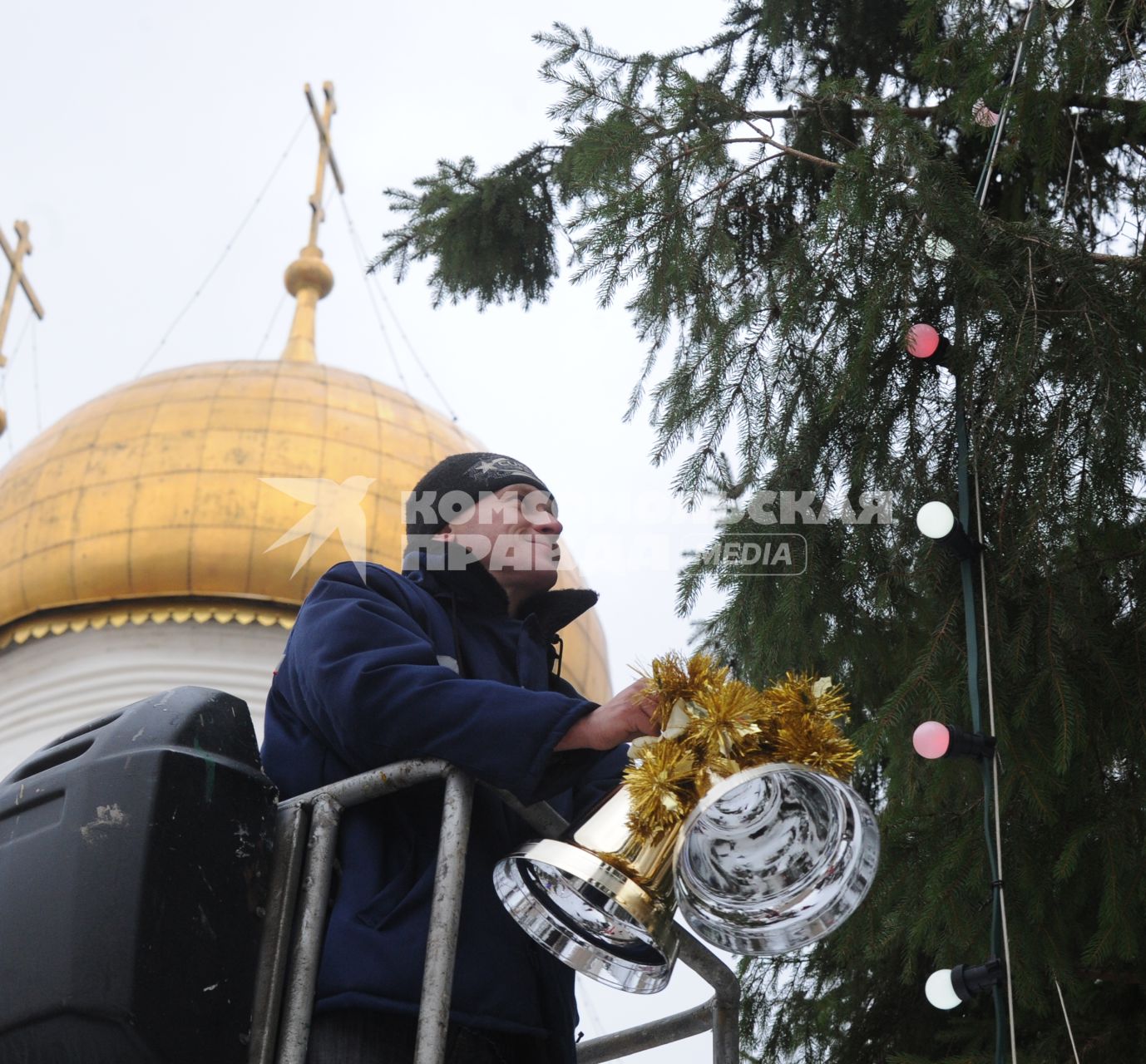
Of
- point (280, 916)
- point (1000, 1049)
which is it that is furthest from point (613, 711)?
point (1000, 1049)

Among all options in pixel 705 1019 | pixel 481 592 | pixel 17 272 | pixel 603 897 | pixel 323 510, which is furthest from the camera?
pixel 17 272

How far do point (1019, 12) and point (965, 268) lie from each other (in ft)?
3.56

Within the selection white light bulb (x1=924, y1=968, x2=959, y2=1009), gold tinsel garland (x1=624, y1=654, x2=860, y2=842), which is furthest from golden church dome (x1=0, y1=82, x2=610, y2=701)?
gold tinsel garland (x1=624, y1=654, x2=860, y2=842)

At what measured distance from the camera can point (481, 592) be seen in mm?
3266

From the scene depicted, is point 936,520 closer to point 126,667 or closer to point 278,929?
point 278,929

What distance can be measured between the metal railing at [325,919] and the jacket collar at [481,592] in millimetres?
551

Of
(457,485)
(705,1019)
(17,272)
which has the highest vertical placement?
(17,272)

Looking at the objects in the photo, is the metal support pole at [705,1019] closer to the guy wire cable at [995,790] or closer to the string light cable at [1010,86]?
the guy wire cable at [995,790]

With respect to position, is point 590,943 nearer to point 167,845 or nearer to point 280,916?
point 280,916

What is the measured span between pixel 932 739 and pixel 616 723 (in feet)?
3.15

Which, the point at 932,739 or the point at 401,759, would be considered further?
the point at 932,739

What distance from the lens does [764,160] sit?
4637mm

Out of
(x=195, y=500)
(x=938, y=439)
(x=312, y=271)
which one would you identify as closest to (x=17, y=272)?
(x=312, y=271)

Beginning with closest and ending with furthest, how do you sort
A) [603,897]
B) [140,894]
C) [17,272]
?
[140,894]
[603,897]
[17,272]
